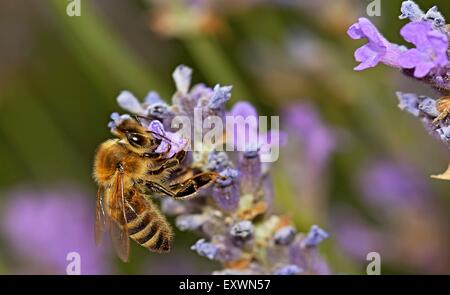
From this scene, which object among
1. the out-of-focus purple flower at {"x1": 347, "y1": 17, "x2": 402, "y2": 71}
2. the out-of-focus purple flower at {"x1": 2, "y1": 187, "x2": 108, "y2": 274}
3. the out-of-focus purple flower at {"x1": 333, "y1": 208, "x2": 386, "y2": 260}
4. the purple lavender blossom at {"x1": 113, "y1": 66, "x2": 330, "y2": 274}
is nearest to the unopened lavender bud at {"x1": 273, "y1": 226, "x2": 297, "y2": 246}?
Result: the purple lavender blossom at {"x1": 113, "y1": 66, "x2": 330, "y2": 274}

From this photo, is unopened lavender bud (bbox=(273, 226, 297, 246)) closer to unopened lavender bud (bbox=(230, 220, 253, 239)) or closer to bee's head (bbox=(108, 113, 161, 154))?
unopened lavender bud (bbox=(230, 220, 253, 239))

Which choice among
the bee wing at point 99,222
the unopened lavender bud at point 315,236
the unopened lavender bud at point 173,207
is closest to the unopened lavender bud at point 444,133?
the unopened lavender bud at point 315,236

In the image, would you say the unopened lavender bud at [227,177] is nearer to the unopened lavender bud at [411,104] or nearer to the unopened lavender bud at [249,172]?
the unopened lavender bud at [249,172]

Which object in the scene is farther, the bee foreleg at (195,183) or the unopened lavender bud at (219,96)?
the bee foreleg at (195,183)

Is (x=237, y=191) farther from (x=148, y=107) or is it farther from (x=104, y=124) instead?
(x=104, y=124)

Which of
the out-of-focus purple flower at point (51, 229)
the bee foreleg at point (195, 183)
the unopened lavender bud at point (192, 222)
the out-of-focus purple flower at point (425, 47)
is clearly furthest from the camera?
the out-of-focus purple flower at point (51, 229)

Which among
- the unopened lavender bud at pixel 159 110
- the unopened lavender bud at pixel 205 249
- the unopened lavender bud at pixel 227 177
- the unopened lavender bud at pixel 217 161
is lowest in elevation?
the unopened lavender bud at pixel 205 249
